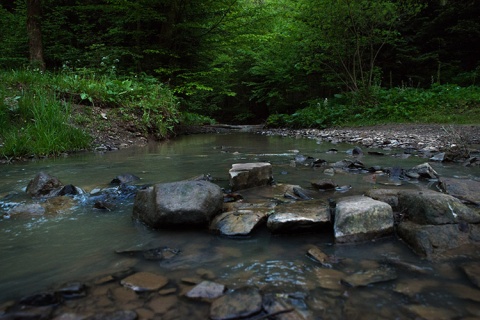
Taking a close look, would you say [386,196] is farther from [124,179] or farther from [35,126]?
[35,126]

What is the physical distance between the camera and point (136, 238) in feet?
7.18

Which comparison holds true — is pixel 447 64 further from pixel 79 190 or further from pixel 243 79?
pixel 79 190

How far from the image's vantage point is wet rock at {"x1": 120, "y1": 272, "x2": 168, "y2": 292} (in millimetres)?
1567

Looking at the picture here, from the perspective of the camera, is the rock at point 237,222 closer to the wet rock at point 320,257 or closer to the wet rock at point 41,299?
the wet rock at point 320,257

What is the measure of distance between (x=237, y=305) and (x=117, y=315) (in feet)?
1.63

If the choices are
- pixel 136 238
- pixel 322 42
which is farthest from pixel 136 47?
pixel 136 238

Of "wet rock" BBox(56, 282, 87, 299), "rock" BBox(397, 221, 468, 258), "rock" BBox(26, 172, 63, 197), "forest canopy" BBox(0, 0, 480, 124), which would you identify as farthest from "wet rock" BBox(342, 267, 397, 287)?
"forest canopy" BBox(0, 0, 480, 124)

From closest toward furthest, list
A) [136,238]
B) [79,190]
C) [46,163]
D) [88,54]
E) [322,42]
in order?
[136,238] < [79,190] < [46,163] < [88,54] < [322,42]

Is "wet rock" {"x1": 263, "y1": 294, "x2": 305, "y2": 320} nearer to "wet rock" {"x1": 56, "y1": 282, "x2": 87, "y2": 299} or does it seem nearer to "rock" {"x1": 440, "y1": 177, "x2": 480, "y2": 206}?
"wet rock" {"x1": 56, "y1": 282, "x2": 87, "y2": 299}

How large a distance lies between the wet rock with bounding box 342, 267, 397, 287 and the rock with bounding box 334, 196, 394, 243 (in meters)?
0.38

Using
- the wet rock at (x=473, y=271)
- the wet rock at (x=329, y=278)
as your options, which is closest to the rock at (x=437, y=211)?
the wet rock at (x=473, y=271)

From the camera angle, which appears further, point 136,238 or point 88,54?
point 88,54

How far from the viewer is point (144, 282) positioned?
5.29ft

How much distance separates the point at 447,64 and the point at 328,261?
17655mm
